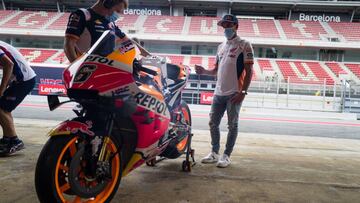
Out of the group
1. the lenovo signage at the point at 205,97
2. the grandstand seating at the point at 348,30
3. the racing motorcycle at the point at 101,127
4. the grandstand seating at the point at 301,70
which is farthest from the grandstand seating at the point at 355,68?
the racing motorcycle at the point at 101,127

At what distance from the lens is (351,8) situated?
1168 inches

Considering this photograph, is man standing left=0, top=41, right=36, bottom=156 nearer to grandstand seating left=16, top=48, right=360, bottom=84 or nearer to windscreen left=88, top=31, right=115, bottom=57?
windscreen left=88, top=31, right=115, bottom=57

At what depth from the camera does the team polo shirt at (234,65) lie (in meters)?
3.82

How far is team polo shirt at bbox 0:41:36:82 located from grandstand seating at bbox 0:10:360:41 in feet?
81.3

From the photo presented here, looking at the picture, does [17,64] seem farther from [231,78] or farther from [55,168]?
[231,78]

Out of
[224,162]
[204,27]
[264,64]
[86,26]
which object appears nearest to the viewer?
[86,26]

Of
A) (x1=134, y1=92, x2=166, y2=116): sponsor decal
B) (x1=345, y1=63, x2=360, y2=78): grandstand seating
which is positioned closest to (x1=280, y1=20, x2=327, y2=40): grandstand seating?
(x1=345, y1=63, x2=360, y2=78): grandstand seating

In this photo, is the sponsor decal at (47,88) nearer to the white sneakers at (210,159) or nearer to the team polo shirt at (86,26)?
the white sneakers at (210,159)

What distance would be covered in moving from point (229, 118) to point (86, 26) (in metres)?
1.99

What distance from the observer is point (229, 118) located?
12.8 ft

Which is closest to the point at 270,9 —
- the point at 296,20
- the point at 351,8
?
the point at 296,20

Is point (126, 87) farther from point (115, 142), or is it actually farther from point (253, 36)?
point (253, 36)

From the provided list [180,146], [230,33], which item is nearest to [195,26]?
[230,33]

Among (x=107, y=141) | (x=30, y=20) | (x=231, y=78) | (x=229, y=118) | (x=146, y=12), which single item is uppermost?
(x=107, y=141)
